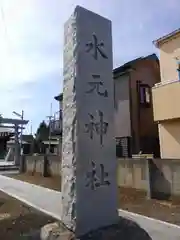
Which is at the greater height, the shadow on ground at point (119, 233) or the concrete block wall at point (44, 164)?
the concrete block wall at point (44, 164)

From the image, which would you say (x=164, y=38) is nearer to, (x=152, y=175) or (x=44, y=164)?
(x=152, y=175)

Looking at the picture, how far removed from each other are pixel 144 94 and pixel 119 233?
1388 cm

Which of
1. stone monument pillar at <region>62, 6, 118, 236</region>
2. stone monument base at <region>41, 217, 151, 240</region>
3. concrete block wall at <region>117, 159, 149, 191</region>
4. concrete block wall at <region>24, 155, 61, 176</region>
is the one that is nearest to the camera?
stone monument base at <region>41, 217, 151, 240</region>

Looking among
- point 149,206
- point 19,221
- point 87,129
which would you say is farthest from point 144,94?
point 87,129

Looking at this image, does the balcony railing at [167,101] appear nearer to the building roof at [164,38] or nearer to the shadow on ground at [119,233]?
the building roof at [164,38]

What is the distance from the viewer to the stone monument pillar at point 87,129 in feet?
14.1

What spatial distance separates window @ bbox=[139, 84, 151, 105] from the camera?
17.2m

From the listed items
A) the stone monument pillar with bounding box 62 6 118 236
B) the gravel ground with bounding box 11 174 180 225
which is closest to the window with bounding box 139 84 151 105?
the gravel ground with bounding box 11 174 180 225

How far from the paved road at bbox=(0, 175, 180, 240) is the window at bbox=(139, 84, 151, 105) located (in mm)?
8697

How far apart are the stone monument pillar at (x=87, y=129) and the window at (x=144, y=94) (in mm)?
12511

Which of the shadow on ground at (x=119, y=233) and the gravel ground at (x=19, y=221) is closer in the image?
the shadow on ground at (x=119, y=233)

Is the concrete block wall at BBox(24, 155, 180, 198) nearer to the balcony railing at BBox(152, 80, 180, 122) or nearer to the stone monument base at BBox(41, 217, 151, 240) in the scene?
the balcony railing at BBox(152, 80, 180, 122)

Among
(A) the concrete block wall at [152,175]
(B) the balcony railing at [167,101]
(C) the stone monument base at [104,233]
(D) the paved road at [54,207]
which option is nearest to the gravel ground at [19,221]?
(D) the paved road at [54,207]

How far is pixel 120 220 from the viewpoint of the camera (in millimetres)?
4719
